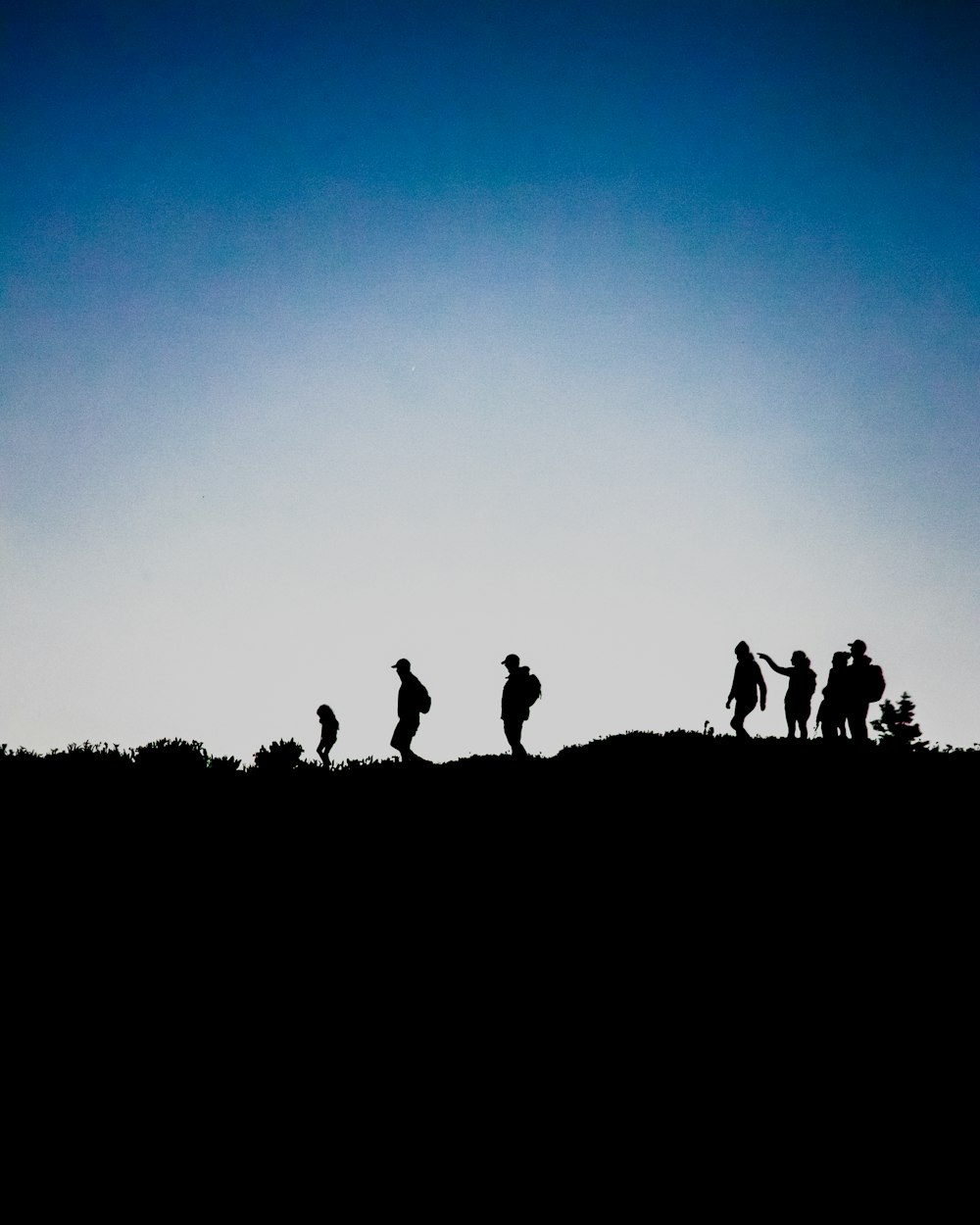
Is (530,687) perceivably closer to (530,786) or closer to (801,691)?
(530,786)

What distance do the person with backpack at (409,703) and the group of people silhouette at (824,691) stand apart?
6754mm

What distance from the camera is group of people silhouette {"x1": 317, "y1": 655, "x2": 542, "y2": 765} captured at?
12.9 metres

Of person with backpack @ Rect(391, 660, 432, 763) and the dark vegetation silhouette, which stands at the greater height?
person with backpack @ Rect(391, 660, 432, 763)

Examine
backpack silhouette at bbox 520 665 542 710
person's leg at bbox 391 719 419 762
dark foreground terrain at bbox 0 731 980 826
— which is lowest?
dark foreground terrain at bbox 0 731 980 826

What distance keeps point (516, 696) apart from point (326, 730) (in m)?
4.65

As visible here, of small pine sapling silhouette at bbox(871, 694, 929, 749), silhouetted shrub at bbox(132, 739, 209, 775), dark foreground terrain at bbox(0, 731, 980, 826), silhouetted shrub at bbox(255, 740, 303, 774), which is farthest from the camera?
small pine sapling silhouette at bbox(871, 694, 929, 749)

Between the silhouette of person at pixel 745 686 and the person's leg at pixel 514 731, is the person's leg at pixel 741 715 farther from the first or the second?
the person's leg at pixel 514 731

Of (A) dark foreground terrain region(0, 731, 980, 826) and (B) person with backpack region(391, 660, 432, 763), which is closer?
(A) dark foreground terrain region(0, 731, 980, 826)

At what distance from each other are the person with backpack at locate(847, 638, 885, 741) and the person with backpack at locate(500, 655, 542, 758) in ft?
20.4

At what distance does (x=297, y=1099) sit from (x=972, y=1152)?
14.3ft

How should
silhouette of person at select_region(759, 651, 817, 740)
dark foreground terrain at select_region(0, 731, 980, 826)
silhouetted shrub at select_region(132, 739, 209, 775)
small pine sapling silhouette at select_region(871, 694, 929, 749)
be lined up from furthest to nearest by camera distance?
1. small pine sapling silhouette at select_region(871, 694, 929, 749)
2. silhouette of person at select_region(759, 651, 817, 740)
3. silhouetted shrub at select_region(132, 739, 209, 775)
4. dark foreground terrain at select_region(0, 731, 980, 826)

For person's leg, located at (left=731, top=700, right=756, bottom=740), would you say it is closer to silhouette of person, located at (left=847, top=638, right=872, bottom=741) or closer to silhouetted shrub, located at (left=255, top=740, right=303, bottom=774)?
silhouette of person, located at (left=847, top=638, right=872, bottom=741)

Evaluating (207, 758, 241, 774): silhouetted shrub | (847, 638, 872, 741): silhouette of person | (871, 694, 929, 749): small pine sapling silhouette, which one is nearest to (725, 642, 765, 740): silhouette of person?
(847, 638, 872, 741): silhouette of person

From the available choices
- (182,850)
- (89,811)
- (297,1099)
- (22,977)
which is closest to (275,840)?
(182,850)
